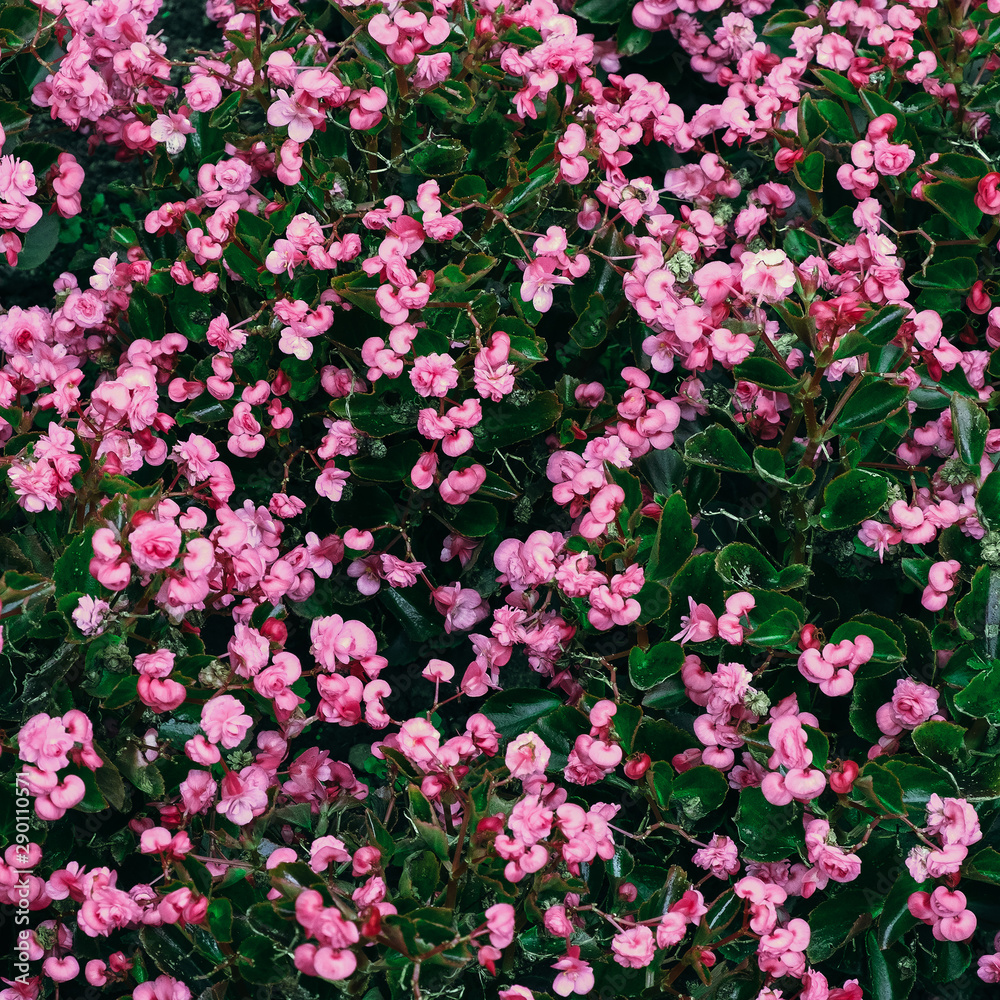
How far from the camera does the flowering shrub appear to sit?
121 cm

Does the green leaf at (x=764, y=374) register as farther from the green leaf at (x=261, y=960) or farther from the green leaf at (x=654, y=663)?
the green leaf at (x=261, y=960)

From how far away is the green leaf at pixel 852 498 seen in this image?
128 centimetres

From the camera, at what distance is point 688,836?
4.14 feet

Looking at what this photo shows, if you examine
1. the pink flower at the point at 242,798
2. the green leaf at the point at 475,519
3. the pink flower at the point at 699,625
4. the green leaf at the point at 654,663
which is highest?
the pink flower at the point at 699,625

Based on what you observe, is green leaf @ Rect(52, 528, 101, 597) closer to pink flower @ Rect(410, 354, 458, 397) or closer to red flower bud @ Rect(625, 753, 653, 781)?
pink flower @ Rect(410, 354, 458, 397)

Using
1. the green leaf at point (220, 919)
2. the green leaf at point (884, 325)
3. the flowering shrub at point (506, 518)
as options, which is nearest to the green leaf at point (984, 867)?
the flowering shrub at point (506, 518)

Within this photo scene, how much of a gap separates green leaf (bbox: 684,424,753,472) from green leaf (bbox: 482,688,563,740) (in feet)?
1.25

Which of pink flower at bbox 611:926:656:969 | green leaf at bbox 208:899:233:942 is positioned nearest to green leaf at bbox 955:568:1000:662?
pink flower at bbox 611:926:656:969

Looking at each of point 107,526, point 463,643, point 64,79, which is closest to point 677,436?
point 463,643

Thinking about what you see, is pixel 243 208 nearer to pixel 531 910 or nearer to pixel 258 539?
pixel 258 539

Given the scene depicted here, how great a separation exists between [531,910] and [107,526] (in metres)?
0.65

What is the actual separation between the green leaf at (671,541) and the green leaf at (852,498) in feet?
0.54

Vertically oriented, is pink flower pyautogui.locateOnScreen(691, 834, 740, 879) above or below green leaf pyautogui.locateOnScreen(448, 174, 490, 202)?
below

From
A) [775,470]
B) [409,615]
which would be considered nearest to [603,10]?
[775,470]
